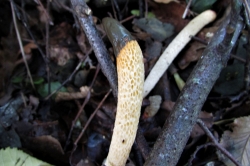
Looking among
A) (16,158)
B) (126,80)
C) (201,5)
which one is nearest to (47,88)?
(16,158)

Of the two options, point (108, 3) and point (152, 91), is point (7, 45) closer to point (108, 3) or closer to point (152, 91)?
point (108, 3)

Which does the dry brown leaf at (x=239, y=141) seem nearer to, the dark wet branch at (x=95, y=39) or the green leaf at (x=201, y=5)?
the dark wet branch at (x=95, y=39)

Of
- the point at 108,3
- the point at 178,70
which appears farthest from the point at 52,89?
the point at 178,70

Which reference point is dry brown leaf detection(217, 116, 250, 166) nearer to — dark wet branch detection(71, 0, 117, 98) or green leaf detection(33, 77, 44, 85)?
dark wet branch detection(71, 0, 117, 98)

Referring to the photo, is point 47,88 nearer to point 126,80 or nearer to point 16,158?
point 16,158

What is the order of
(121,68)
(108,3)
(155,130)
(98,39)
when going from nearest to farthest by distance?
(121,68) < (98,39) < (155,130) < (108,3)

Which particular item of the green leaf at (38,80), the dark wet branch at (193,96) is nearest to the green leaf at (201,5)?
the dark wet branch at (193,96)
